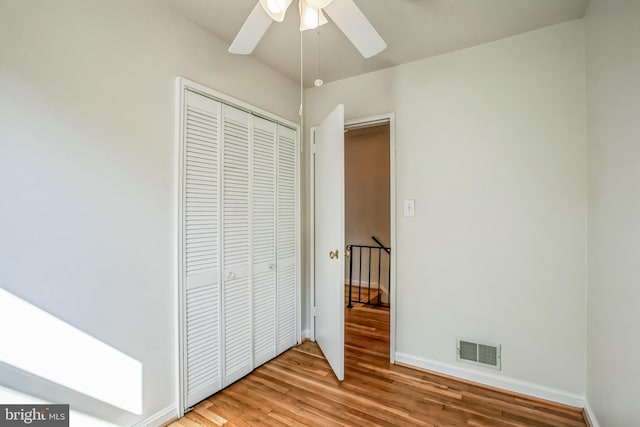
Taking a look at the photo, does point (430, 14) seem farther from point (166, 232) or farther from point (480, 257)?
point (166, 232)

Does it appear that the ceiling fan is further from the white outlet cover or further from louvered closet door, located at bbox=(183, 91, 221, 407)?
the white outlet cover

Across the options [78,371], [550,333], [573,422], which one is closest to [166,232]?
[78,371]

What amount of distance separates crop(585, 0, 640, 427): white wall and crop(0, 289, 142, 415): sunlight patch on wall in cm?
237

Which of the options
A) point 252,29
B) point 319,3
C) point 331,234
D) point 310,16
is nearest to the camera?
point 319,3

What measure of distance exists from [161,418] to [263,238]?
1.34 meters

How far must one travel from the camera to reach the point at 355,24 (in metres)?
1.35

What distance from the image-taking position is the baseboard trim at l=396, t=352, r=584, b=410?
1934 mm

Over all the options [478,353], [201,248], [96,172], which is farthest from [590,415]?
[96,172]

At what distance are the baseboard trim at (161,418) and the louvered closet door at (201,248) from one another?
0.10m

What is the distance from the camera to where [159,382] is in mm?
1729

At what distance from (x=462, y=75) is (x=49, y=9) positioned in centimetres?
254

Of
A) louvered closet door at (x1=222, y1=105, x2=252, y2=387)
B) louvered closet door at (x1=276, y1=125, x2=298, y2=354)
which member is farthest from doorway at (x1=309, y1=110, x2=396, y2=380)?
louvered closet door at (x1=222, y1=105, x2=252, y2=387)

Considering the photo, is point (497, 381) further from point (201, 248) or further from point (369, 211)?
point (369, 211)

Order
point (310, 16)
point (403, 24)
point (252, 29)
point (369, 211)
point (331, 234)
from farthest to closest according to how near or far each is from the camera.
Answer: point (369, 211), point (331, 234), point (403, 24), point (252, 29), point (310, 16)
